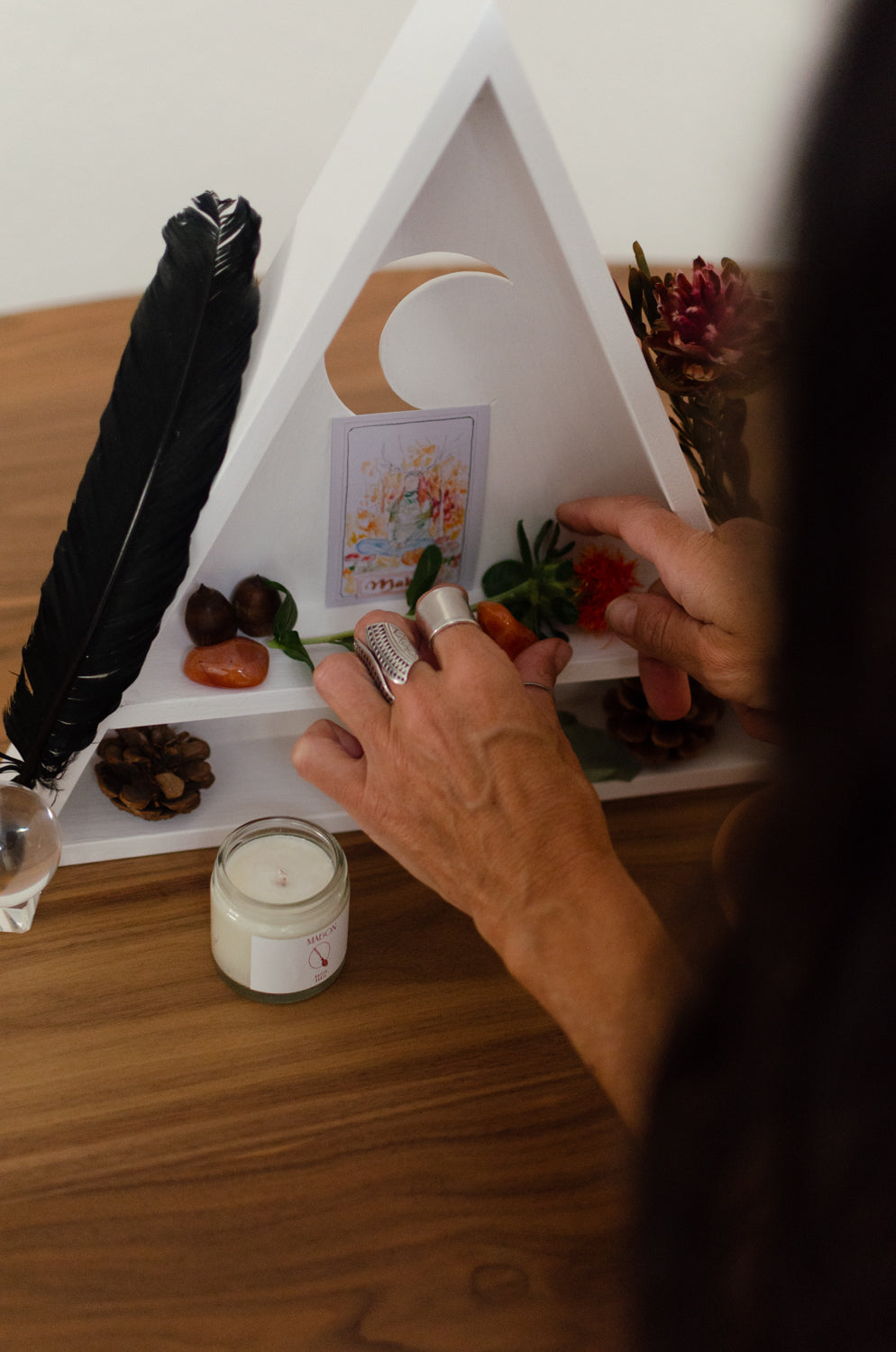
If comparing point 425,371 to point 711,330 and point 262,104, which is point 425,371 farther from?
point 262,104

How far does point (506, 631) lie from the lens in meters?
0.89

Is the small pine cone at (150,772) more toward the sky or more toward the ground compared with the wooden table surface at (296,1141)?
more toward the sky

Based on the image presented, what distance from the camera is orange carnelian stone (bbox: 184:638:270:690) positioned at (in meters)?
0.85

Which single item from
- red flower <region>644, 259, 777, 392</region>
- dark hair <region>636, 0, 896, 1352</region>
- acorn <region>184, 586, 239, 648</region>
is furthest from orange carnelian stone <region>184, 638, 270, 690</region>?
Answer: dark hair <region>636, 0, 896, 1352</region>

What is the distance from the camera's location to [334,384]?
1354mm

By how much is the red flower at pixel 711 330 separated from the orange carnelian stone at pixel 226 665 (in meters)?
0.39

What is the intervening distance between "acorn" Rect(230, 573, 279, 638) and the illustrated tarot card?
5 centimetres

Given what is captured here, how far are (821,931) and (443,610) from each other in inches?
21.5

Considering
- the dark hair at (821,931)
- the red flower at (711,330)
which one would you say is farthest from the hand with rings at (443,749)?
the dark hair at (821,931)

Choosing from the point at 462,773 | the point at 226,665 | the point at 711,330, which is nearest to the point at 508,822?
the point at 462,773

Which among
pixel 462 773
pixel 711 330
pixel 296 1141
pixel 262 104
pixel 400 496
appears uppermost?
pixel 262 104

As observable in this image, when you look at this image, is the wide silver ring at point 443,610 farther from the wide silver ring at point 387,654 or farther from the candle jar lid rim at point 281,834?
the candle jar lid rim at point 281,834

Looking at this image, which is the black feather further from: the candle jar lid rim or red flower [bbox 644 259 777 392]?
red flower [bbox 644 259 777 392]

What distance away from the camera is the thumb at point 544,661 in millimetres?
856
